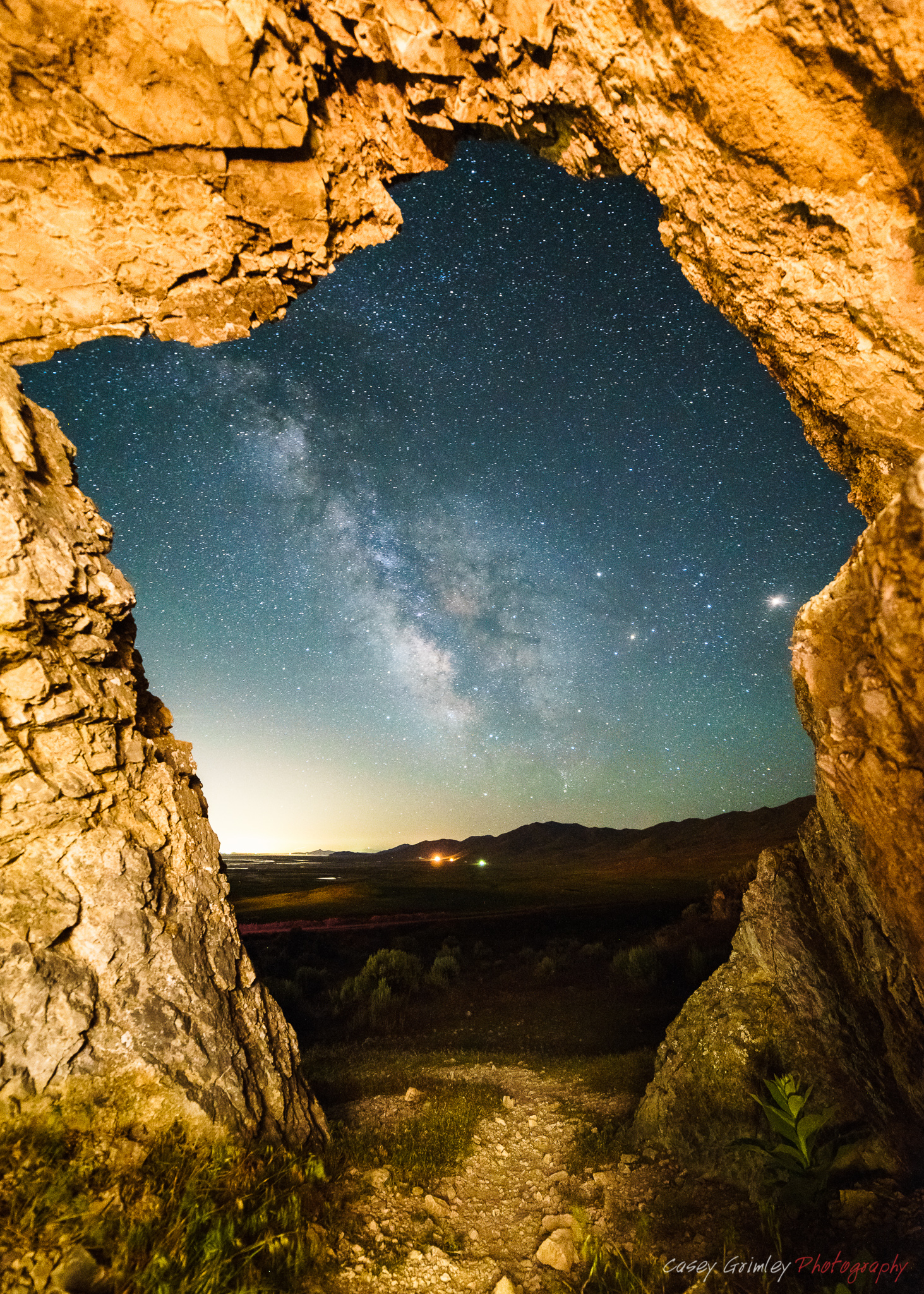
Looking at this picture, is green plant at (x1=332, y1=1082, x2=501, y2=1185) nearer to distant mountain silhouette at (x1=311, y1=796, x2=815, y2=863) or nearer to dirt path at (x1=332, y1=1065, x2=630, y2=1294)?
dirt path at (x1=332, y1=1065, x2=630, y2=1294)

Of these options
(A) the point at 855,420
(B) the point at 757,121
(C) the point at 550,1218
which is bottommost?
(C) the point at 550,1218

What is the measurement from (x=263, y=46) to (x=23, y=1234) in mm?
8955

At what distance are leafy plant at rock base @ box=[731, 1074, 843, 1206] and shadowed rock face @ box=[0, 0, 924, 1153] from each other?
2.86ft

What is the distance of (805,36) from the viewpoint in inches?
150

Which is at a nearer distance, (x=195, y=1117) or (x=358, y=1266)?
(x=358, y=1266)

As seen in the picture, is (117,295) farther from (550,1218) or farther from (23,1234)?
(550,1218)

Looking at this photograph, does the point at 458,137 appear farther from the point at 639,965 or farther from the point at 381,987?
the point at 639,965

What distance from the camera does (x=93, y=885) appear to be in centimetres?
451

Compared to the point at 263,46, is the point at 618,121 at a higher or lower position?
lower

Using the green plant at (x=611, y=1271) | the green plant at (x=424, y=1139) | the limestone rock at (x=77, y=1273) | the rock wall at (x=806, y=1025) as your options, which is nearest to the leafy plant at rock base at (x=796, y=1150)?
the rock wall at (x=806, y=1025)

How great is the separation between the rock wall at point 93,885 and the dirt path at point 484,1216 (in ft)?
4.19

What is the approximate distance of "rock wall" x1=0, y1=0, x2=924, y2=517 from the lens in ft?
13.4

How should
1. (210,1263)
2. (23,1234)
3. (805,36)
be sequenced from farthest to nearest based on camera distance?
(805,36), (210,1263), (23,1234)

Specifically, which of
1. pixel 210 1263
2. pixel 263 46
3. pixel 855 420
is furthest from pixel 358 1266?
pixel 263 46
